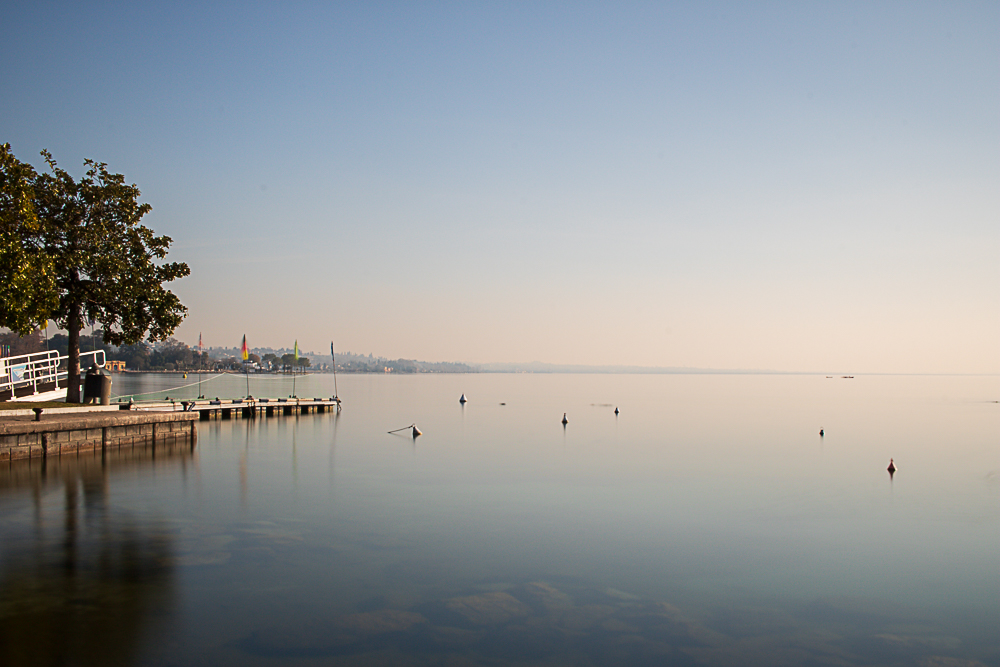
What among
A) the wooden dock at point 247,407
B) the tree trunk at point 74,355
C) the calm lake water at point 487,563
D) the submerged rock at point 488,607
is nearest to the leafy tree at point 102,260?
the tree trunk at point 74,355

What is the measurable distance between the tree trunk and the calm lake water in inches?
250

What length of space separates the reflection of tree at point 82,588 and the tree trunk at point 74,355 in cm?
1673

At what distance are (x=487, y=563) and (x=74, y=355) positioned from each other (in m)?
30.5

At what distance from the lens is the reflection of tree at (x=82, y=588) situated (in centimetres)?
1261

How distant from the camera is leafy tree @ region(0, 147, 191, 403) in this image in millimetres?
36625

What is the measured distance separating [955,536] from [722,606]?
555 inches

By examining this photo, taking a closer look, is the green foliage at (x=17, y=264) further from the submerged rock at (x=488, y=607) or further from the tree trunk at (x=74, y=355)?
the submerged rock at (x=488, y=607)

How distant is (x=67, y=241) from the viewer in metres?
37.0

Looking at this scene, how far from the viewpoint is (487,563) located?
1984 centimetres

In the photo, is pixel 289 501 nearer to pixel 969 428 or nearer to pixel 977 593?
pixel 977 593

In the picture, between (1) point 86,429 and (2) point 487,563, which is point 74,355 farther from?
(2) point 487,563

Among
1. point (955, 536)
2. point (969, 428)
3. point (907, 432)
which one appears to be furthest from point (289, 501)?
point (969, 428)

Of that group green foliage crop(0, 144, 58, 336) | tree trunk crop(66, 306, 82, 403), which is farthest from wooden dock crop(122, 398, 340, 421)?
green foliage crop(0, 144, 58, 336)

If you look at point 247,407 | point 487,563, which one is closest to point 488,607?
point 487,563
